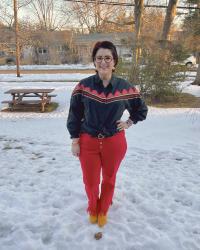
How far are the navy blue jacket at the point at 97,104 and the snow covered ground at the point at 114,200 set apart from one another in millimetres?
1047

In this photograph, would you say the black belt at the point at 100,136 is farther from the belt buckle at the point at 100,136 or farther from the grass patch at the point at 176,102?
the grass patch at the point at 176,102

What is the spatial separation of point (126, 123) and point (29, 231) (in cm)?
149

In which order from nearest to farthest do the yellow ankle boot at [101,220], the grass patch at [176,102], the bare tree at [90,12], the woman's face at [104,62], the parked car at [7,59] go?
the woman's face at [104,62], the yellow ankle boot at [101,220], the grass patch at [176,102], the bare tree at [90,12], the parked car at [7,59]

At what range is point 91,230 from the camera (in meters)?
3.10

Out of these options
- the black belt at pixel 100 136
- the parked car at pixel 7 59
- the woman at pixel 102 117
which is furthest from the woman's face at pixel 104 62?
the parked car at pixel 7 59

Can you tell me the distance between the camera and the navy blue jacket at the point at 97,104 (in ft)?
8.94

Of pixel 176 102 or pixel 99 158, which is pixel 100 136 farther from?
pixel 176 102

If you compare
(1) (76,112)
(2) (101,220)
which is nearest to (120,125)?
(1) (76,112)

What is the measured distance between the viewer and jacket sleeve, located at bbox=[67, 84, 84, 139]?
9.17ft

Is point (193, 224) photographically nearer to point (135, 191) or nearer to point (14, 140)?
point (135, 191)

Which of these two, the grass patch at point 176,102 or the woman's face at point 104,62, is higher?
the woman's face at point 104,62

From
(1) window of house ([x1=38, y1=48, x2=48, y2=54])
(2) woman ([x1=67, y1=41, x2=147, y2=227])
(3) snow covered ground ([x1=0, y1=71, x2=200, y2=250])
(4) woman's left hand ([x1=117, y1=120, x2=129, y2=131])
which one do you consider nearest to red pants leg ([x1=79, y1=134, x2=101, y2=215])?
(2) woman ([x1=67, y1=41, x2=147, y2=227])

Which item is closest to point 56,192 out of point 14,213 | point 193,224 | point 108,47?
point 14,213

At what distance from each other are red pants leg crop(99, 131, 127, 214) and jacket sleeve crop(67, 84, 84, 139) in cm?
30
